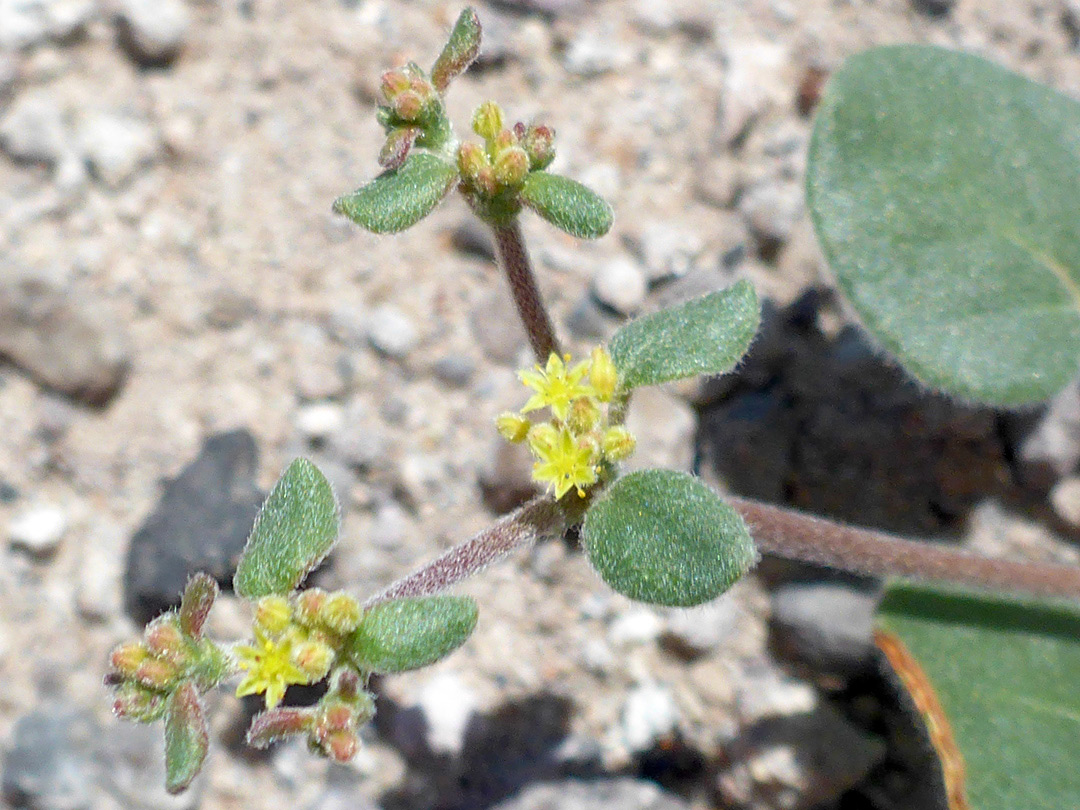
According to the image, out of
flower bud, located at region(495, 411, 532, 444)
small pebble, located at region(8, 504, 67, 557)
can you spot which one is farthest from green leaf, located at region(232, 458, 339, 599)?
small pebble, located at region(8, 504, 67, 557)

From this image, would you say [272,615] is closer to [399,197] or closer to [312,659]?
[312,659]

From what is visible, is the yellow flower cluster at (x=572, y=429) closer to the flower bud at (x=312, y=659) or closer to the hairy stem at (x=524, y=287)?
the hairy stem at (x=524, y=287)

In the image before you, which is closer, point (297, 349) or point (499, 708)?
point (499, 708)

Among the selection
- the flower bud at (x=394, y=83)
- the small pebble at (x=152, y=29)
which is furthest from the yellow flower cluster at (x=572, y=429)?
the small pebble at (x=152, y=29)

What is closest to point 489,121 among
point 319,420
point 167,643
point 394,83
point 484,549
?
point 394,83

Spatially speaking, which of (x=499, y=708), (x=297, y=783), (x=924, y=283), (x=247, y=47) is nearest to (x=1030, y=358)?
(x=924, y=283)

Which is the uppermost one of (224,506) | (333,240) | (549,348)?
(549,348)

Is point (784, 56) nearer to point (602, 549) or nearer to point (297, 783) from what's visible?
point (602, 549)
